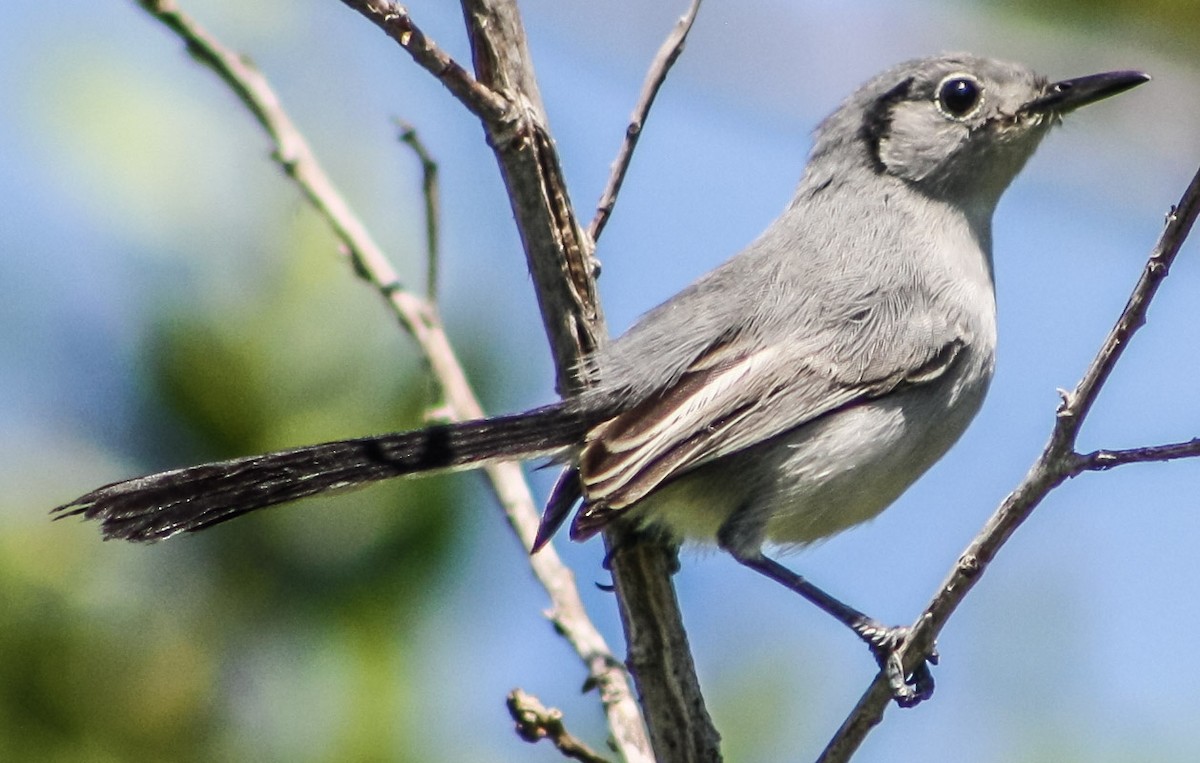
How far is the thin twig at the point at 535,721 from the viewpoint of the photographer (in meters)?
2.25

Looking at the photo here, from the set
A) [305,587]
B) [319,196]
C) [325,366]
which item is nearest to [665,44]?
[319,196]

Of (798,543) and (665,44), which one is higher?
(665,44)

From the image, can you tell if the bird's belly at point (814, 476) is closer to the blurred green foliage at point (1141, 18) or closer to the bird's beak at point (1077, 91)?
the bird's beak at point (1077, 91)

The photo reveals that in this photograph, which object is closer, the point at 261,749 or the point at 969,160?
the point at 261,749

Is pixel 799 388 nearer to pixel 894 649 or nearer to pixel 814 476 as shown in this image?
pixel 814 476

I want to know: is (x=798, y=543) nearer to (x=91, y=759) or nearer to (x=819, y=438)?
(x=819, y=438)

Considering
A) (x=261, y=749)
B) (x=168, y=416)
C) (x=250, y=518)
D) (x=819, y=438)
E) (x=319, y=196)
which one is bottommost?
(x=261, y=749)

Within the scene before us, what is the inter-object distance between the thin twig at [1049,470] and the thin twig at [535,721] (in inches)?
18.7

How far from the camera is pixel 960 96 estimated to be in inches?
128

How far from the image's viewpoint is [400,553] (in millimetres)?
2555

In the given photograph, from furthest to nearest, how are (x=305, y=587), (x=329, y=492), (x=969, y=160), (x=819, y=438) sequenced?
(x=969, y=160) < (x=819, y=438) < (x=305, y=587) < (x=329, y=492)

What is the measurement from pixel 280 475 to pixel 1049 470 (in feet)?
4.21

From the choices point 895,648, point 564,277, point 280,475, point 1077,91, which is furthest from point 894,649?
point 1077,91

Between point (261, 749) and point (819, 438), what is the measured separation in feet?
4.22
